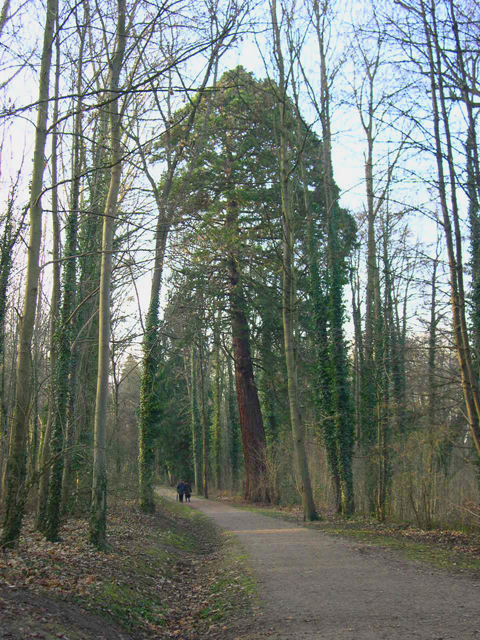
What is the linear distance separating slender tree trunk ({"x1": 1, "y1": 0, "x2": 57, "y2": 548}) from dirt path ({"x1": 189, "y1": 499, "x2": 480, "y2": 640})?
11.5 feet

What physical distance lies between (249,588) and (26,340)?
15.1ft

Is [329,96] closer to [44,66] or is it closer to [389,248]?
[389,248]

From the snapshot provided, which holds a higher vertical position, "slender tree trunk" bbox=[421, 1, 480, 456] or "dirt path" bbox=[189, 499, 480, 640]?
"slender tree trunk" bbox=[421, 1, 480, 456]

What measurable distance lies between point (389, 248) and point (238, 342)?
25.7 ft

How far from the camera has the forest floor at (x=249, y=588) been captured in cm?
557

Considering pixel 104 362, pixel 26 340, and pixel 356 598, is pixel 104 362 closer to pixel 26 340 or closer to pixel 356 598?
pixel 26 340

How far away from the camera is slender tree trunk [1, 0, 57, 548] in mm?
7730

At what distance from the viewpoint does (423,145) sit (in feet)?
34.9

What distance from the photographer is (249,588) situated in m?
7.71

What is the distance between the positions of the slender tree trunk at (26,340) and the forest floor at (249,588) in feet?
2.10

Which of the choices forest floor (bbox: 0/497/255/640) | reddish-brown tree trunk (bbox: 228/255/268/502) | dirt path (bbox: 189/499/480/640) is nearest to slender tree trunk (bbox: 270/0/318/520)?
forest floor (bbox: 0/497/255/640)

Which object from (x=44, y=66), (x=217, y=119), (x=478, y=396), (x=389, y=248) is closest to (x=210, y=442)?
(x=389, y=248)

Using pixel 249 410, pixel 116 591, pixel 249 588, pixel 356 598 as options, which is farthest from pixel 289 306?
pixel 249 410

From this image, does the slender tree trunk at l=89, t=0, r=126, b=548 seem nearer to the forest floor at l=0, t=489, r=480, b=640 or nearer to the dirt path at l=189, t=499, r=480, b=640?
the forest floor at l=0, t=489, r=480, b=640
